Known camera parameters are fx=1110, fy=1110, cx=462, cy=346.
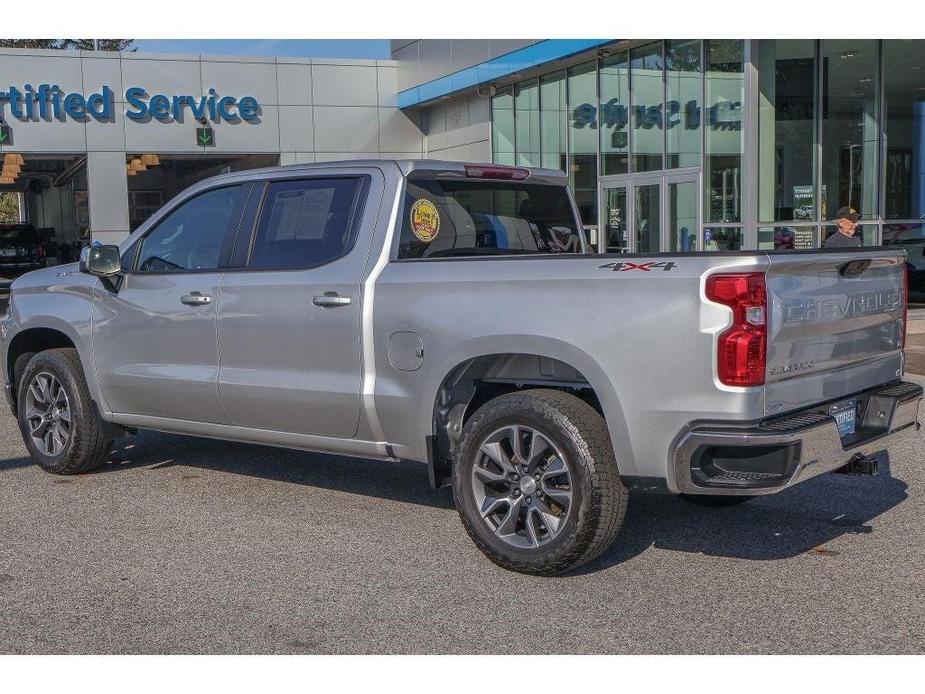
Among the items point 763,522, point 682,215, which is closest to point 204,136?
point 682,215

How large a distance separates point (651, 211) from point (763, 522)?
1543 cm

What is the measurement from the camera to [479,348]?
5.11 metres

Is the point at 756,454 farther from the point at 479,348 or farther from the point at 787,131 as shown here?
the point at 787,131

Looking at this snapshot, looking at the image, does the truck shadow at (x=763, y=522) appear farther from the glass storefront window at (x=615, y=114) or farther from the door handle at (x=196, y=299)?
the glass storefront window at (x=615, y=114)

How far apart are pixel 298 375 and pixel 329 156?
24.0m

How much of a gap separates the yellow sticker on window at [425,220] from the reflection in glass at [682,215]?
46.5ft

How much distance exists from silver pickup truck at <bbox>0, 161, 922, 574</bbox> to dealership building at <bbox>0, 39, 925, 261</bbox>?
1312 cm

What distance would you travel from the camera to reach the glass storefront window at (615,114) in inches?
831

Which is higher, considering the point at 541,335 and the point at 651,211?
the point at 651,211

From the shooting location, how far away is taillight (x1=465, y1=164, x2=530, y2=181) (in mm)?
6109

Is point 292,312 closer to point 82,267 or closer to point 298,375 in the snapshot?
point 298,375

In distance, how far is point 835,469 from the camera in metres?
4.82

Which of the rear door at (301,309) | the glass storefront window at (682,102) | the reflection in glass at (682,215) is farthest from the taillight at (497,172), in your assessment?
the glass storefront window at (682,102)

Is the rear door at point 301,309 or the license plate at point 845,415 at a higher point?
the rear door at point 301,309
